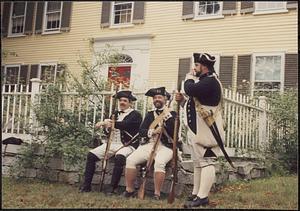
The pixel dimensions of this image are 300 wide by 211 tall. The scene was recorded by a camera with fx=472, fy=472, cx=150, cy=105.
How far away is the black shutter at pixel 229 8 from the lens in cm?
1399

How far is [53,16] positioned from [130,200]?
13.1 metres

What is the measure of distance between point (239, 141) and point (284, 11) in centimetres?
660

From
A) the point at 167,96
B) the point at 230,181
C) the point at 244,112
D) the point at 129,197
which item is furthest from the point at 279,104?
the point at 129,197

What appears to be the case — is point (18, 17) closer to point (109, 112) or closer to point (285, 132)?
point (109, 112)

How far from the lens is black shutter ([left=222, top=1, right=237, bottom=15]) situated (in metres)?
14.0

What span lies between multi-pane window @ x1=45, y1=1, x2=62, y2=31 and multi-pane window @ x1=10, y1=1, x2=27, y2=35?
1.09m

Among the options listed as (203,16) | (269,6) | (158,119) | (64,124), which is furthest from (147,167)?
(203,16)

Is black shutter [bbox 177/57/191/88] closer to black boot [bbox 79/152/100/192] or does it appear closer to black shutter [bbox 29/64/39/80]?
black shutter [bbox 29/64/39/80]

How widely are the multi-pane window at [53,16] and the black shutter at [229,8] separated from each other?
633 cm

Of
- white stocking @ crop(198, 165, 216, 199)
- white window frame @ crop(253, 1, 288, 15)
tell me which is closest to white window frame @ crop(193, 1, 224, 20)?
white window frame @ crop(253, 1, 288, 15)

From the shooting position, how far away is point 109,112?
24.1 feet

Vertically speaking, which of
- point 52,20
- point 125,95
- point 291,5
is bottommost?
point 125,95

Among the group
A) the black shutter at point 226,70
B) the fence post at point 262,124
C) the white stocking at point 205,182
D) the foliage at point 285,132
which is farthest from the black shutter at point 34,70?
the white stocking at point 205,182

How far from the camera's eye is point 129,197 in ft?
18.9
